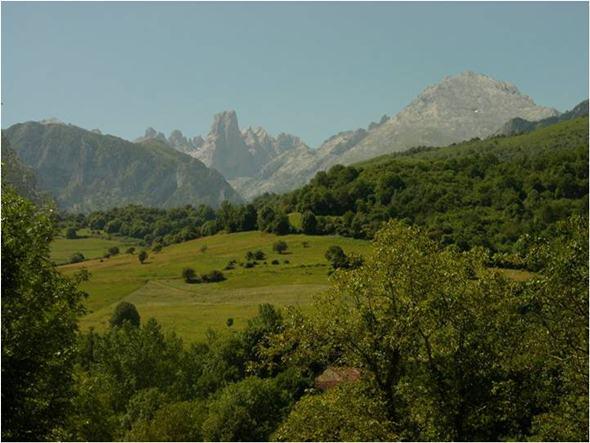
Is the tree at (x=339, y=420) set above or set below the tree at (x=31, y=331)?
below

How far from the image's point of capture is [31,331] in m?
22.1

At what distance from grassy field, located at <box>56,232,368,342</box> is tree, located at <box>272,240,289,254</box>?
1.86m

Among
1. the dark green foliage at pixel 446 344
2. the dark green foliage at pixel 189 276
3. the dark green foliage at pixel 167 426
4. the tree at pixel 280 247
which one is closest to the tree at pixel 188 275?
the dark green foliage at pixel 189 276

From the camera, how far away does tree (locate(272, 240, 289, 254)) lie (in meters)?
186

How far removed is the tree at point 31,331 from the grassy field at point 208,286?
90696mm

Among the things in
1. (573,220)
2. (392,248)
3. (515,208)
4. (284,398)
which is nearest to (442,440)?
(392,248)

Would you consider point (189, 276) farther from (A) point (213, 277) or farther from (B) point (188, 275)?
(A) point (213, 277)

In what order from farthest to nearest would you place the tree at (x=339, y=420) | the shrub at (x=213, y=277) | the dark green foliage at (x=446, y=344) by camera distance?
1. the shrub at (x=213, y=277)
2. the tree at (x=339, y=420)
3. the dark green foliage at (x=446, y=344)

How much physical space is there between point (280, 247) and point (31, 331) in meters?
165

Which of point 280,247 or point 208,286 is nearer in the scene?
point 208,286

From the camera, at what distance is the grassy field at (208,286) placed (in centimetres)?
13262

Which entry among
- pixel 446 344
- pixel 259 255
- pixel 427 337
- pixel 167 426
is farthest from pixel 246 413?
pixel 259 255

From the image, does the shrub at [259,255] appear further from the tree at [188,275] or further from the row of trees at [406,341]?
the row of trees at [406,341]

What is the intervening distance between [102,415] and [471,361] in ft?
104
